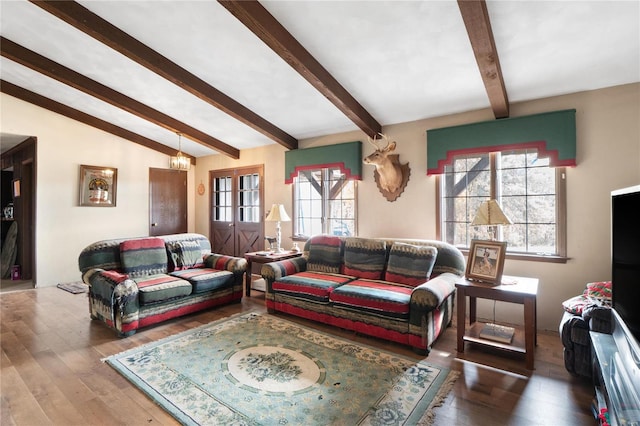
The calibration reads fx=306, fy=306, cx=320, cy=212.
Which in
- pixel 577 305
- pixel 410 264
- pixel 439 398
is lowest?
pixel 439 398

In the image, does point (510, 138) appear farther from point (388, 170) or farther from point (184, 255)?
point (184, 255)

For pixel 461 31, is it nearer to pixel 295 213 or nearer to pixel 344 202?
pixel 344 202

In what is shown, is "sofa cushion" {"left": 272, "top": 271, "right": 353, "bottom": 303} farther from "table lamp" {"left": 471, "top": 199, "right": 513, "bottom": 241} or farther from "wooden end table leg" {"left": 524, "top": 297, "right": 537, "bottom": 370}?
"wooden end table leg" {"left": 524, "top": 297, "right": 537, "bottom": 370}

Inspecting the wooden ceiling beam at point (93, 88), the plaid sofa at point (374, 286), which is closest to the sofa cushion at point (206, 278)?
the plaid sofa at point (374, 286)

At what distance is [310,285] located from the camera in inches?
134

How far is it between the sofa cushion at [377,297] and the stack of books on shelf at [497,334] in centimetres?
Result: 75

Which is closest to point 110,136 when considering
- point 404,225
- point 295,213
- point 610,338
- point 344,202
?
point 295,213

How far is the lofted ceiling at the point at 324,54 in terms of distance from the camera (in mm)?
2363

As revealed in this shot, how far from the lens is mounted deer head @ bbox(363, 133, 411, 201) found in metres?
3.85

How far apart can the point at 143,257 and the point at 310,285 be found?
2.08 meters

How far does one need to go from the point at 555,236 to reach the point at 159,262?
455 cm

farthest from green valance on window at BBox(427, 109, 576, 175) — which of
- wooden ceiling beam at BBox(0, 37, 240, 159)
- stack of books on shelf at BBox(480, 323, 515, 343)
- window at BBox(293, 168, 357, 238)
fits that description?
wooden ceiling beam at BBox(0, 37, 240, 159)

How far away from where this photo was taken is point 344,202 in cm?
472

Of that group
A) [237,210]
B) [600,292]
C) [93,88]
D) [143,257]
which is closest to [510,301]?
[600,292]
